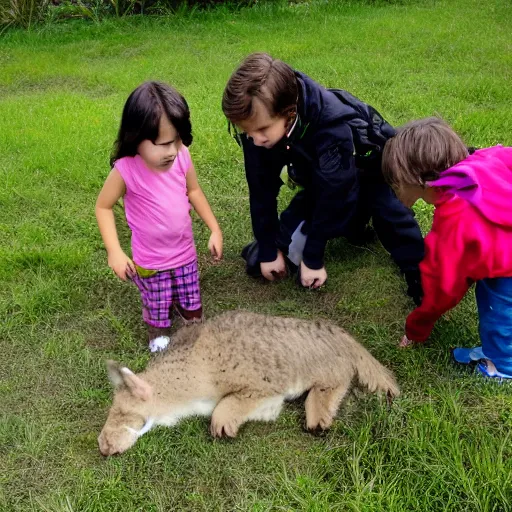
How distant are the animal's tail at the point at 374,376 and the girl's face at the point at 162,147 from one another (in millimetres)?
1399

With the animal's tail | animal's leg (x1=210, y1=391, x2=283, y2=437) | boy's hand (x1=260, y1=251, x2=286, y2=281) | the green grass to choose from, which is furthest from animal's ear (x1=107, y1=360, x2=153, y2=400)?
boy's hand (x1=260, y1=251, x2=286, y2=281)

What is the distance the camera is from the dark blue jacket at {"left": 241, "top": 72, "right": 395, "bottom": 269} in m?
3.25

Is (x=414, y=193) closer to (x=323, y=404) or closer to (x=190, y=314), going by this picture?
(x=323, y=404)

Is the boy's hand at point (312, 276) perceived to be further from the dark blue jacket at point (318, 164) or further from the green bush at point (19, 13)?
the green bush at point (19, 13)

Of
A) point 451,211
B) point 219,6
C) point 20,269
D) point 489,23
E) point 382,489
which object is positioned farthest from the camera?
point 219,6

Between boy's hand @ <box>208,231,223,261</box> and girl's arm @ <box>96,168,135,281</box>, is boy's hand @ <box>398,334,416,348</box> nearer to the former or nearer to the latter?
boy's hand @ <box>208,231,223,261</box>

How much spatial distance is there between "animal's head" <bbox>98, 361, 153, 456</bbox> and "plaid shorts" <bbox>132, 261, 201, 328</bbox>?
637 millimetres

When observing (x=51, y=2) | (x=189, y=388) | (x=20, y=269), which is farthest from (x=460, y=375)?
(x=51, y=2)

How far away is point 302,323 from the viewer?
3.10 meters

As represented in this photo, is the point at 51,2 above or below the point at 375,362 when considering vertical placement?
above

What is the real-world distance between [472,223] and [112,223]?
1.89 meters

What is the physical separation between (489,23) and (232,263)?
7255 mm

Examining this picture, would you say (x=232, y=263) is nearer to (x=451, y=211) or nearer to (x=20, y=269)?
(x=20, y=269)

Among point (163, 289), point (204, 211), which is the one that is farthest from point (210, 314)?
point (204, 211)
